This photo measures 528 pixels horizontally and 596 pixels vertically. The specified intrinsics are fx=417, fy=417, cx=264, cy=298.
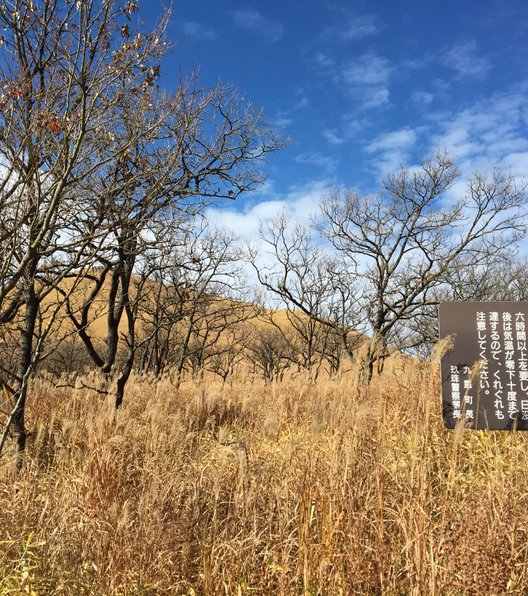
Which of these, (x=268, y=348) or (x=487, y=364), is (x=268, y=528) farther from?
(x=268, y=348)

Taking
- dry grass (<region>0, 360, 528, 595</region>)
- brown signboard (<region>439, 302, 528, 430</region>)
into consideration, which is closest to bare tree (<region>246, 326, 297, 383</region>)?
brown signboard (<region>439, 302, 528, 430</region>)

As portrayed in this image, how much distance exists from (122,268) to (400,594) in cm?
511

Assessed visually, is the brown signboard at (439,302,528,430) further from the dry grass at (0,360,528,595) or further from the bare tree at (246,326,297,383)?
the bare tree at (246,326,297,383)

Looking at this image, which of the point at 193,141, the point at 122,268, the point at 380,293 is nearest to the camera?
the point at 193,141

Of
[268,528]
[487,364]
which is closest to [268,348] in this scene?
[487,364]

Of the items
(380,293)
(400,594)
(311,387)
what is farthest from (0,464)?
(380,293)

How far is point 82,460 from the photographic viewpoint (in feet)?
13.3

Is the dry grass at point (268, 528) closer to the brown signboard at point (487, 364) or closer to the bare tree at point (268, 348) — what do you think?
the brown signboard at point (487, 364)

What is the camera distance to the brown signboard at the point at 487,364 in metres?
4.37

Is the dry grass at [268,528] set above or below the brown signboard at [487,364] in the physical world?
below

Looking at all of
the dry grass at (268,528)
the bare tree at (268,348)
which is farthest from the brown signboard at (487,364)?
the bare tree at (268,348)

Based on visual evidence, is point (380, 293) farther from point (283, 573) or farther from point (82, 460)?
point (283, 573)

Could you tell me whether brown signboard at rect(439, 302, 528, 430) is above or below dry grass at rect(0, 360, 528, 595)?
above

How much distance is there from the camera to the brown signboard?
437 cm
